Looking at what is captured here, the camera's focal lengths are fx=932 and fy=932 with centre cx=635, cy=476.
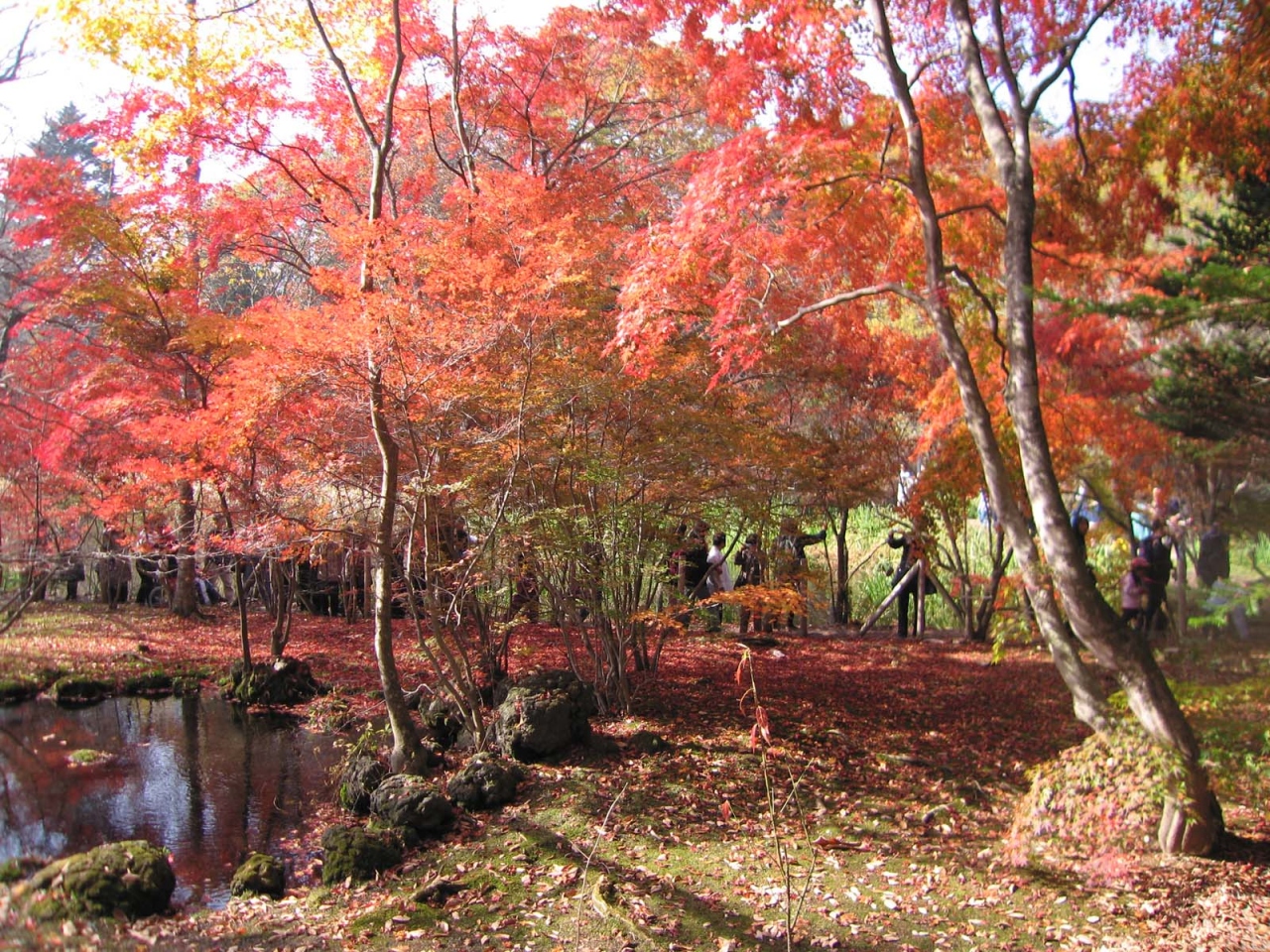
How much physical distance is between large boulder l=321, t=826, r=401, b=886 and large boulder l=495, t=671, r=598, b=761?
4.96ft

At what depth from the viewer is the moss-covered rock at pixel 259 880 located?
214 inches

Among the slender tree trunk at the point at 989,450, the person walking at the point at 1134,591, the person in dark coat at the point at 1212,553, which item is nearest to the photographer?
the slender tree trunk at the point at 989,450

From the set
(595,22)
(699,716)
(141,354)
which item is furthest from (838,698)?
(141,354)

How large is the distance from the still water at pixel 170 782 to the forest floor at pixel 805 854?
21.0 inches

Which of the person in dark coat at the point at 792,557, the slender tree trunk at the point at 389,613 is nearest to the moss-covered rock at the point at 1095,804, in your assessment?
the person in dark coat at the point at 792,557

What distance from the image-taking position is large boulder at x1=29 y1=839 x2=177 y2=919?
4.89m

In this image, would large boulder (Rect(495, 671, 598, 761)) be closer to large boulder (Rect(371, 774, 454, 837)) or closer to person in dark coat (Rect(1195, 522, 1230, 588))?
large boulder (Rect(371, 774, 454, 837))

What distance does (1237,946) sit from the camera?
13.4 ft

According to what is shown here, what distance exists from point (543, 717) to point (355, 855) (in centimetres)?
195

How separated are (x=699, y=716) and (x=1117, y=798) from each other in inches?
152

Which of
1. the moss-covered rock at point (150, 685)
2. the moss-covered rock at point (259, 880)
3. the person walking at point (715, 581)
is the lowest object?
the moss-covered rock at point (259, 880)

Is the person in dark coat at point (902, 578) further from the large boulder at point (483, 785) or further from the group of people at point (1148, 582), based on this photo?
the large boulder at point (483, 785)

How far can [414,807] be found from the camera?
625 cm

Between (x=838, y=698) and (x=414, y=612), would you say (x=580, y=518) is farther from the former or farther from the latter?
Answer: (x=838, y=698)
